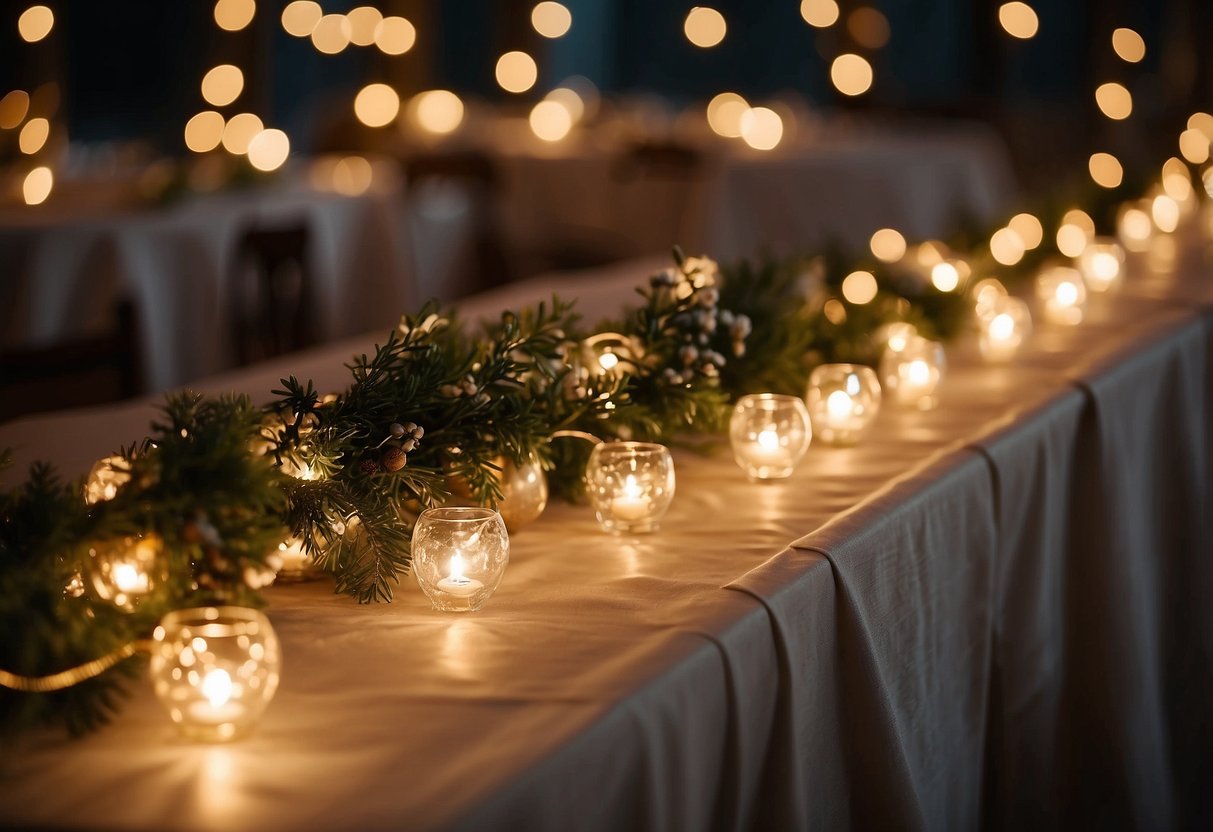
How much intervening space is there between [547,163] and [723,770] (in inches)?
250

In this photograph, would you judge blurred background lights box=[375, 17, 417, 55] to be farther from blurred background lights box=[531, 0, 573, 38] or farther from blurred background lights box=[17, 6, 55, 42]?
blurred background lights box=[17, 6, 55, 42]

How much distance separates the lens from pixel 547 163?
24.2ft

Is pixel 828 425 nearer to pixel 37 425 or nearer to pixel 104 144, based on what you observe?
pixel 37 425

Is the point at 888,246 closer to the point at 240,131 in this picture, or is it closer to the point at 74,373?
the point at 74,373

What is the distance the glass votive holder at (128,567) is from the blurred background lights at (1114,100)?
10437mm

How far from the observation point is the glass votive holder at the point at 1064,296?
2.82m

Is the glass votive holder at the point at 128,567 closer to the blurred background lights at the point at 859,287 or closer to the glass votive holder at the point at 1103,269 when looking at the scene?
the blurred background lights at the point at 859,287

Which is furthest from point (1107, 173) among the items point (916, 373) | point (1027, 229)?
point (916, 373)

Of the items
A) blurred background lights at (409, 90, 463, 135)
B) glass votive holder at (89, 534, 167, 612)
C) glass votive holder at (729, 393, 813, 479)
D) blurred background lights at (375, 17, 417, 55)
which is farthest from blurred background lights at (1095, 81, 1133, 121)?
glass votive holder at (89, 534, 167, 612)

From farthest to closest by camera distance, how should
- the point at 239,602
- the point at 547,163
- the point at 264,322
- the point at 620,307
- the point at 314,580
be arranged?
the point at 547,163 < the point at 264,322 < the point at 620,307 < the point at 314,580 < the point at 239,602

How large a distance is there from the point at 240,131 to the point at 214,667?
8.29 meters

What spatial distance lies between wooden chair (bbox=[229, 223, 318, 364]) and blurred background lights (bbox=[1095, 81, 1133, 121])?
7.37 m

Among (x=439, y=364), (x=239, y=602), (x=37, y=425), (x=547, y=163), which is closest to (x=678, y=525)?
(x=439, y=364)

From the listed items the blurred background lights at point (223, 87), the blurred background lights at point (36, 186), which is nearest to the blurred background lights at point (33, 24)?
the blurred background lights at point (223, 87)
